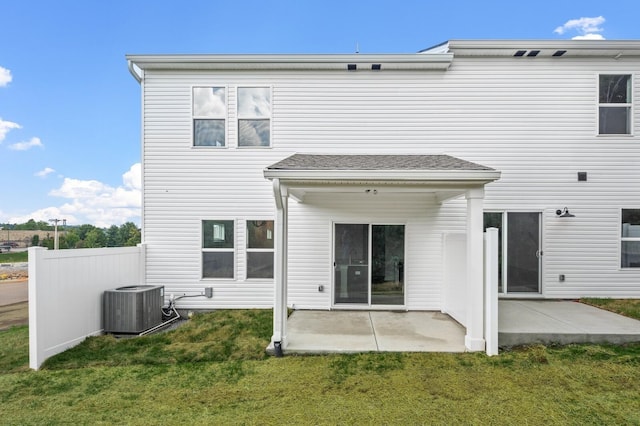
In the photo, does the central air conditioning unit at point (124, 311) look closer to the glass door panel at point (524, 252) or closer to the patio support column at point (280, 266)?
the patio support column at point (280, 266)

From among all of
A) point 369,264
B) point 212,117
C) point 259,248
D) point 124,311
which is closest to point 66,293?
point 124,311

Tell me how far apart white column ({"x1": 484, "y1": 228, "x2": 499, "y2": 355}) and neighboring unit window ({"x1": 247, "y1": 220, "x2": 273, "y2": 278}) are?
439 centimetres

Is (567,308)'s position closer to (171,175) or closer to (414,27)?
(171,175)

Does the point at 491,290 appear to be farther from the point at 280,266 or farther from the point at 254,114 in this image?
the point at 254,114

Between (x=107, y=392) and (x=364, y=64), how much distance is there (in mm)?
7311

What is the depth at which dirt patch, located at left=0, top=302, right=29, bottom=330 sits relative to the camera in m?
7.54

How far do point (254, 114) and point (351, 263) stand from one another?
13.3ft

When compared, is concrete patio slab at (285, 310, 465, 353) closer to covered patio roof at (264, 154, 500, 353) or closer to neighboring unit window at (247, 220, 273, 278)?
covered patio roof at (264, 154, 500, 353)

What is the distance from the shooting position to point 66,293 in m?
5.20

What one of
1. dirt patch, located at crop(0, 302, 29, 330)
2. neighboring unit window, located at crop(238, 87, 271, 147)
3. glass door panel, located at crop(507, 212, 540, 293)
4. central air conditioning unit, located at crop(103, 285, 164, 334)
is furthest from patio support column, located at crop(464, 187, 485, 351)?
dirt patch, located at crop(0, 302, 29, 330)

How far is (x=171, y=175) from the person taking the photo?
7.40 metres

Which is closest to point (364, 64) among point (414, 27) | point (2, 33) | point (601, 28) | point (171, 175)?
point (171, 175)

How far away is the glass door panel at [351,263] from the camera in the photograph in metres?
7.20

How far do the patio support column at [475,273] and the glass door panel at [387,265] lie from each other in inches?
89.3
